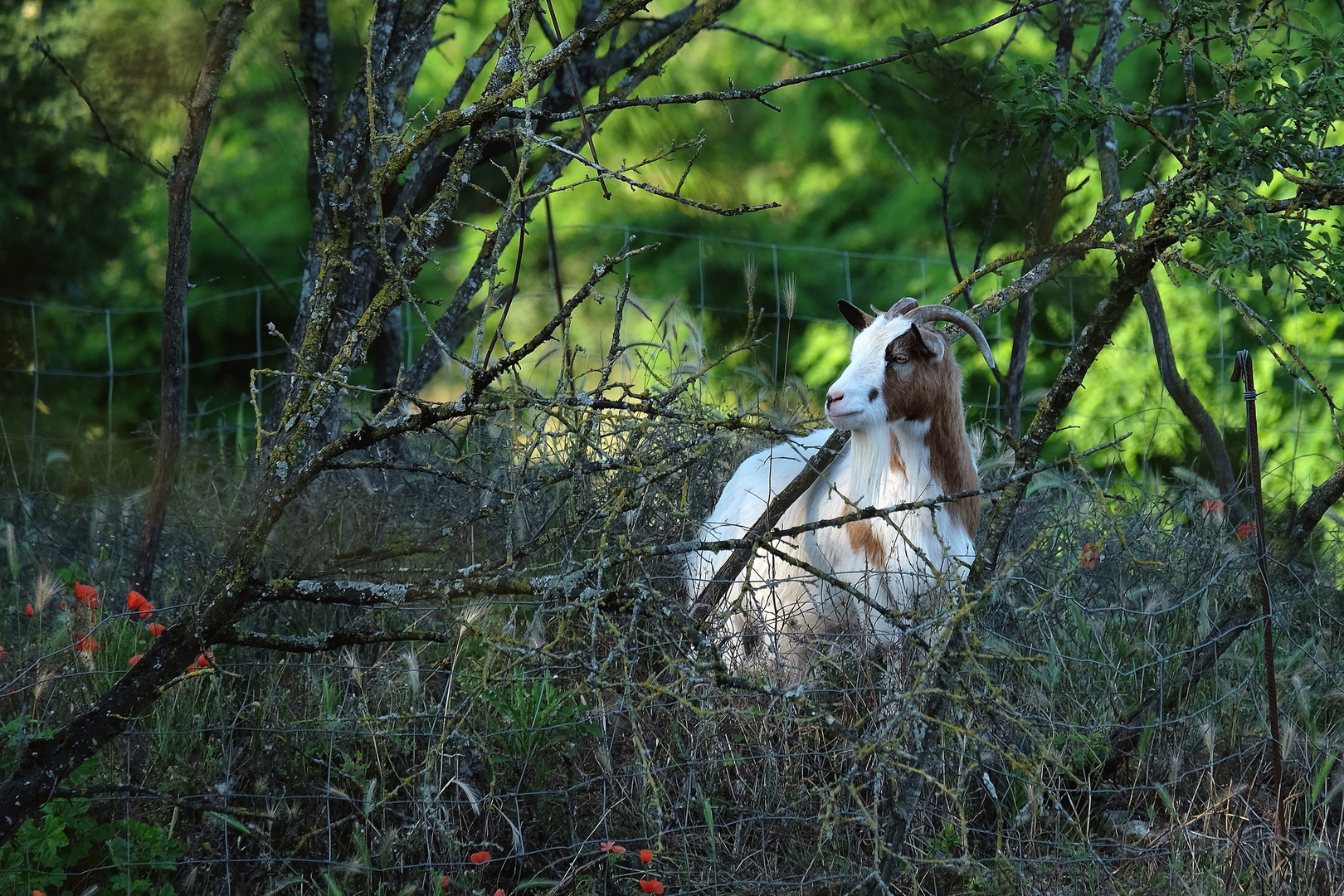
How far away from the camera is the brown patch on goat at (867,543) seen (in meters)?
3.91

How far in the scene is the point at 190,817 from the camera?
3252mm

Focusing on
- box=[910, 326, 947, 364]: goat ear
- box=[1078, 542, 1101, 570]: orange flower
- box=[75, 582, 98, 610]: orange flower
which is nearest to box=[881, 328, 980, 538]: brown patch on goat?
box=[910, 326, 947, 364]: goat ear

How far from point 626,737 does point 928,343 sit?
1.52 meters

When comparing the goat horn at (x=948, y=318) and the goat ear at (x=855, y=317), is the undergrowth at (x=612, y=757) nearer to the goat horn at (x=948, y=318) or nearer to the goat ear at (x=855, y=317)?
the goat horn at (x=948, y=318)

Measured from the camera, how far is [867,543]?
3.94 meters

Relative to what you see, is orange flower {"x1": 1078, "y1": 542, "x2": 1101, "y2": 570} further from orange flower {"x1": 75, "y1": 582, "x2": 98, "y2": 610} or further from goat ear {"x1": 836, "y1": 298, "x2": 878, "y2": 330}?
orange flower {"x1": 75, "y1": 582, "x2": 98, "y2": 610}

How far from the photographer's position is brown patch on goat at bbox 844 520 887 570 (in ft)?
12.8

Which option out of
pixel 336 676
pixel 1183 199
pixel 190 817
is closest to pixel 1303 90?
pixel 1183 199

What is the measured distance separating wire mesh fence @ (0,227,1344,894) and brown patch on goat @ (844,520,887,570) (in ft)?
0.80

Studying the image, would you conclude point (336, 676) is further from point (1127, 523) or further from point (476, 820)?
point (1127, 523)

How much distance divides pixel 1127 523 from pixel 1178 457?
133 inches

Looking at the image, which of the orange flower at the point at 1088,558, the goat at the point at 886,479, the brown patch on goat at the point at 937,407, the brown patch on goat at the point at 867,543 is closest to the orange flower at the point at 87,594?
the goat at the point at 886,479

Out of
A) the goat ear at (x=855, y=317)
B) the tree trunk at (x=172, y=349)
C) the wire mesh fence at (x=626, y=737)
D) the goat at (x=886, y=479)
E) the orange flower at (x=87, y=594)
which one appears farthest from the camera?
the goat ear at (x=855, y=317)

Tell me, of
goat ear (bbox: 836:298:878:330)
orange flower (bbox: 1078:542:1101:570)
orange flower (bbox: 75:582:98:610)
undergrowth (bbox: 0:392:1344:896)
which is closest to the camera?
undergrowth (bbox: 0:392:1344:896)
